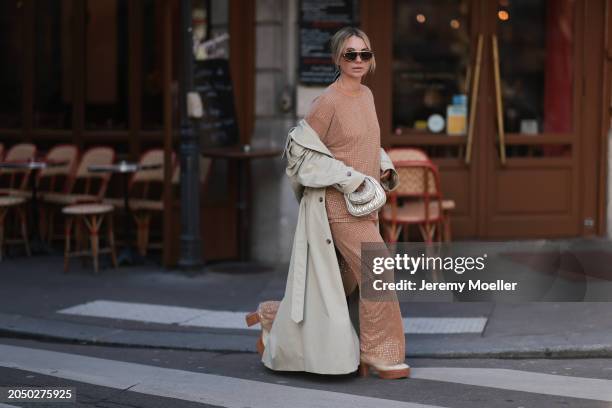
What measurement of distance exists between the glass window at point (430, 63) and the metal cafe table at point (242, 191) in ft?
4.74

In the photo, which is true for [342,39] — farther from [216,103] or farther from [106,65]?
[106,65]

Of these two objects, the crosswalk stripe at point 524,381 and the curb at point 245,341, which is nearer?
the crosswalk stripe at point 524,381

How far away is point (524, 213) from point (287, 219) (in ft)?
7.89

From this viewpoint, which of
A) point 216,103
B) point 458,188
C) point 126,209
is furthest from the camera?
point 126,209

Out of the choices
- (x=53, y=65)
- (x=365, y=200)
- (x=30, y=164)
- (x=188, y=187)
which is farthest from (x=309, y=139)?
(x=53, y=65)

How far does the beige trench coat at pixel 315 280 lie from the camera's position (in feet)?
21.2

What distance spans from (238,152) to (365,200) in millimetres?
4580

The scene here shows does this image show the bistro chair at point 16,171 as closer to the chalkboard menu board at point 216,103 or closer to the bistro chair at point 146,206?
the bistro chair at point 146,206

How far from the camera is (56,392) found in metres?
6.41

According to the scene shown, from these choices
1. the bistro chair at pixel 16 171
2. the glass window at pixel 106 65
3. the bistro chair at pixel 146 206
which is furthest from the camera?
the glass window at pixel 106 65

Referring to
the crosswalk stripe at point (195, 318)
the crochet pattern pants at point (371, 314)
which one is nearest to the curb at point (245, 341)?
the crosswalk stripe at point (195, 318)

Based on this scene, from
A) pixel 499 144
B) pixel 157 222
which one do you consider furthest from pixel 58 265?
pixel 499 144

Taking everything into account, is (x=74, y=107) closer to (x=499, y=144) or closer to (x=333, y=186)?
(x=499, y=144)

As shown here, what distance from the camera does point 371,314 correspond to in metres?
6.50
